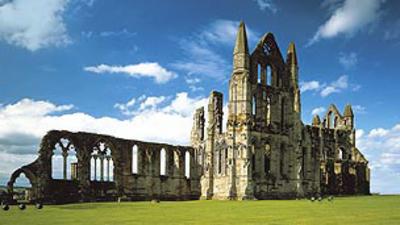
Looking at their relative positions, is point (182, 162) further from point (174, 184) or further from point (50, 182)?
point (50, 182)

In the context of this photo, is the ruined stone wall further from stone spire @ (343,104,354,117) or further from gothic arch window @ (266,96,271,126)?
stone spire @ (343,104,354,117)

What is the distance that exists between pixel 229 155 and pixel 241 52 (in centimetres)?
974

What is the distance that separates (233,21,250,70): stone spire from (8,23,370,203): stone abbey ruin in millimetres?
101

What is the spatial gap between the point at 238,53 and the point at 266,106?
19.2ft

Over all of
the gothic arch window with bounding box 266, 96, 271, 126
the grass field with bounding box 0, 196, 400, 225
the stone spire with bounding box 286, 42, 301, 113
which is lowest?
the grass field with bounding box 0, 196, 400, 225

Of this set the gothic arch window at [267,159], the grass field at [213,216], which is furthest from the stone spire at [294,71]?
the grass field at [213,216]

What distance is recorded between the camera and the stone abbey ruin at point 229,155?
140 ft

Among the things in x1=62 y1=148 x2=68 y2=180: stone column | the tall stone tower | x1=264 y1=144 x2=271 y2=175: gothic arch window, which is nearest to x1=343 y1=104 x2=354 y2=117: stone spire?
the tall stone tower

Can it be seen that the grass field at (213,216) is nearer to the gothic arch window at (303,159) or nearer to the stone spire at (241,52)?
the stone spire at (241,52)

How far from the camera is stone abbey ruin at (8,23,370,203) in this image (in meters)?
42.8

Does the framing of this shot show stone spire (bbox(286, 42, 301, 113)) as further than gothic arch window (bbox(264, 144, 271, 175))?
Yes

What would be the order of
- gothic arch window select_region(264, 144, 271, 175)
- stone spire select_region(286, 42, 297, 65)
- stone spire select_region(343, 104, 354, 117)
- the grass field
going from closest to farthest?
1. the grass field
2. gothic arch window select_region(264, 144, 271, 175)
3. stone spire select_region(286, 42, 297, 65)
4. stone spire select_region(343, 104, 354, 117)

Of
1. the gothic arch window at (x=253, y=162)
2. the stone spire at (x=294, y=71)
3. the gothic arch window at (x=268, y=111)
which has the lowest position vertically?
the gothic arch window at (x=253, y=162)

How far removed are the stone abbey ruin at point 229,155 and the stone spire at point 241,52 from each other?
4.0 inches
